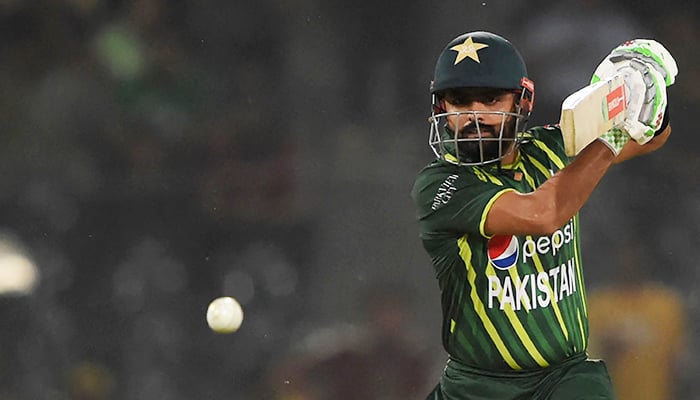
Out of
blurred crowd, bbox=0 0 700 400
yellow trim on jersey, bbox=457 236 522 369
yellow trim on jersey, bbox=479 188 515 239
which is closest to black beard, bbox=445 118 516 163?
yellow trim on jersey, bbox=479 188 515 239

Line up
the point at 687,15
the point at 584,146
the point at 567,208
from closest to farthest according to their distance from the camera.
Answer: the point at 584,146
the point at 567,208
the point at 687,15

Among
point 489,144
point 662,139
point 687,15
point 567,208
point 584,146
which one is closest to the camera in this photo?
point 584,146

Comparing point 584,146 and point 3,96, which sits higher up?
point 3,96

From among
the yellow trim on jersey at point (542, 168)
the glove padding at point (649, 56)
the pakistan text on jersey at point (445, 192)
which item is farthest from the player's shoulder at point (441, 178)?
the glove padding at point (649, 56)

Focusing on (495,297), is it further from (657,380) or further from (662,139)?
(657,380)

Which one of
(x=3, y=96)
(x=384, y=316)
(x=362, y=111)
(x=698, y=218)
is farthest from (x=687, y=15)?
(x=3, y=96)

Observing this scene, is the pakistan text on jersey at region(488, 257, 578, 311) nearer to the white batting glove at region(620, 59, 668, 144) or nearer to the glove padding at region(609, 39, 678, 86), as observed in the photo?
the white batting glove at region(620, 59, 668, 144)

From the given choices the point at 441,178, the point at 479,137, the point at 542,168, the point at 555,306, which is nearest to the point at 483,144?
the point at 479,137

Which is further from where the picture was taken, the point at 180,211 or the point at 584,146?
the point at 180,211

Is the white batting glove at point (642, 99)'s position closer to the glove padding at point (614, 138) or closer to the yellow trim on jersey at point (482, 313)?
the glove padding at point (614, 138)
